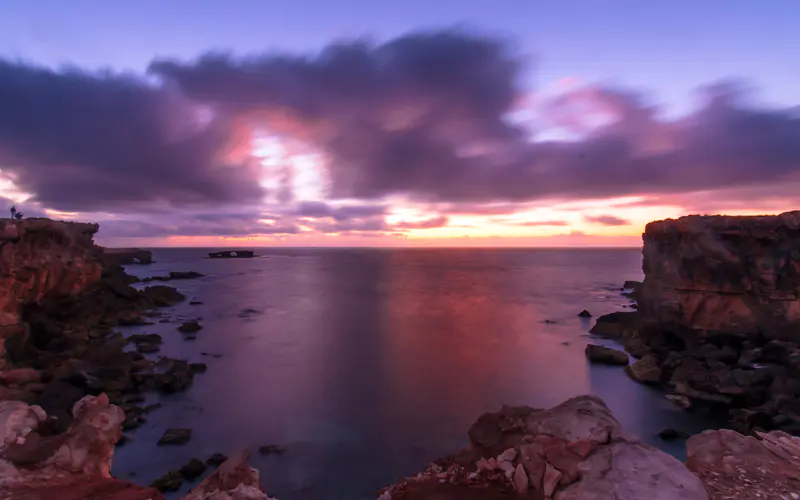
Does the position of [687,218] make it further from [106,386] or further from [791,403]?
[106,386]

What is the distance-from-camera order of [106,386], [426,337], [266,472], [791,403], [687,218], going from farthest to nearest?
1. [426,337]
2. [687,218]
3. [106,386]
4. [791,403]
5. [266,472]

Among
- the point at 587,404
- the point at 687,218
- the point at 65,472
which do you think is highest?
the point at 687,218

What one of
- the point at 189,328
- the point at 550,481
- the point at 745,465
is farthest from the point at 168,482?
the point at 189,328

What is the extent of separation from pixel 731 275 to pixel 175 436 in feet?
98.3

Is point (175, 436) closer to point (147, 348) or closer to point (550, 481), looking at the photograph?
point (550, 481)

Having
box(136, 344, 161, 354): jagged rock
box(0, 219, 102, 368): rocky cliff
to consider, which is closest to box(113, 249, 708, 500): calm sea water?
box(136, 344, 161, 354): jagged rock

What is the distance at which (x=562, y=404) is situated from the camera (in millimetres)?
8820

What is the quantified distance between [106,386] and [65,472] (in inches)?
601

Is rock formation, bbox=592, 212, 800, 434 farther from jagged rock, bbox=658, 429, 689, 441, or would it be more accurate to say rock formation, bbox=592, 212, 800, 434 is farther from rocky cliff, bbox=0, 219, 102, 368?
rocky cliff, bbox=0, 219, 102, 368

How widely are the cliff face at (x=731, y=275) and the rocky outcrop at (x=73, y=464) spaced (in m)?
26.9

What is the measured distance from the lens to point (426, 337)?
35.8m

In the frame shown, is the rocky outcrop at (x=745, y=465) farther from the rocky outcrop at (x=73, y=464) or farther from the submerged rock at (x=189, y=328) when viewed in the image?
the submerged rock at (x=189, y=328)

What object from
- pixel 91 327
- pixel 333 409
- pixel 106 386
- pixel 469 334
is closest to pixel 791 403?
pixel 333 409

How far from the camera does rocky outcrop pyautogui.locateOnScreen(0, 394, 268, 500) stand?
6.71 metres
